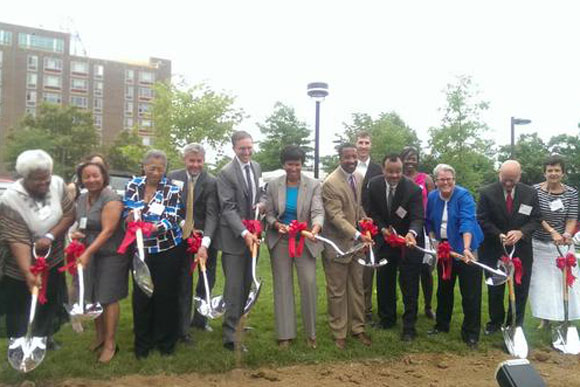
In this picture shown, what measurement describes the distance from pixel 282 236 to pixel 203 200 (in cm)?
92

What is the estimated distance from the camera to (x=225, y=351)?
4.61 m

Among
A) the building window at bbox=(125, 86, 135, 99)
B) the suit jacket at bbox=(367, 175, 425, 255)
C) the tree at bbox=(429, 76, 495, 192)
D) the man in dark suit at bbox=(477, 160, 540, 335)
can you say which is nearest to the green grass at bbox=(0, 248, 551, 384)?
the man in dark suit at bbox=(477, 160, 540, 335)

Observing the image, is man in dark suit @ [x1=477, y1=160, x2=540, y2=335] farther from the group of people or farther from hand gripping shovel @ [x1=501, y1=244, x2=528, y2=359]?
hand gripping shovel @ [x1=501, y1=244, x2=528, y2=359]

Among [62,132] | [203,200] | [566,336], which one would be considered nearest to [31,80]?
[62,132]

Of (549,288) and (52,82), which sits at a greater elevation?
(52,82)

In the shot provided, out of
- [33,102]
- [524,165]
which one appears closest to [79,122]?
[524,165]

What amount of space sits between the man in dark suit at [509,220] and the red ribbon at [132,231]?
3.53 m

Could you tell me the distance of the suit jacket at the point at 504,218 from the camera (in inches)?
208

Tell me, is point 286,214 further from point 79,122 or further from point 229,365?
point 79,122

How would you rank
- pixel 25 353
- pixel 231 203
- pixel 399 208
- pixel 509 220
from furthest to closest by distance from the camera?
pixel 509 220
pixel 399 208
pixel 231 203
pixel 25 353

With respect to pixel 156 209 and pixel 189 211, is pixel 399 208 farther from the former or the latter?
pixel 156 209

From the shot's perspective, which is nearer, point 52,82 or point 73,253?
point 73,253

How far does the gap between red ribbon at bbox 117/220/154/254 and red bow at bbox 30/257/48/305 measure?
1.86 ft

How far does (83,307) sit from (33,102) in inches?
2910
